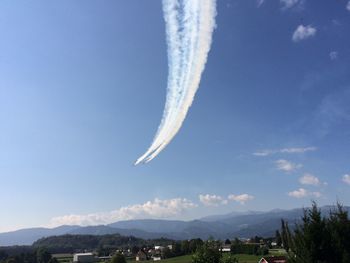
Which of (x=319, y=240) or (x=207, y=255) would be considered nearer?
(x=319, y=240)

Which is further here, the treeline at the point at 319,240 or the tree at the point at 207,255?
the tree at the point at 207,255

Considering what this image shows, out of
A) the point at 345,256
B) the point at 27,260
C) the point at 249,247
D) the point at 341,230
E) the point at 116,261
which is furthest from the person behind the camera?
the point at 27,260

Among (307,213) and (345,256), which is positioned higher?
(307,213)

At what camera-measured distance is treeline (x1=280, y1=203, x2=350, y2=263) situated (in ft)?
120

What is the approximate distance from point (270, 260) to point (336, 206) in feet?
164

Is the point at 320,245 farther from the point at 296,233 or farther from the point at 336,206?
the point at 336,206

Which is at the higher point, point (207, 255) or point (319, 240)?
point (319, 240)

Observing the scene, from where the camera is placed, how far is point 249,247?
567 ft

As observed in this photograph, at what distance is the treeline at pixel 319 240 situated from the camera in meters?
36.5

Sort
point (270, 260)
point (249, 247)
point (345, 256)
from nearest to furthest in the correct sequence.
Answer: point (345, 256) < point (270, 260) < point (249, 247)

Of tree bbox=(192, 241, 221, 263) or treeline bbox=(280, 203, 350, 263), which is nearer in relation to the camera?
treeline bbox=(280, 203, 350, 263)

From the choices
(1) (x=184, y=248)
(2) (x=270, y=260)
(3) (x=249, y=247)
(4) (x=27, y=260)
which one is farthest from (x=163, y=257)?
(2) (x=270, y=260)

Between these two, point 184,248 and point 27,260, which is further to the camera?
point 27,260

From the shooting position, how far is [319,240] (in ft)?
122
